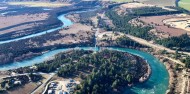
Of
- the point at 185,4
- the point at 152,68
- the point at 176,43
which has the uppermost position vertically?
the point at 185,4

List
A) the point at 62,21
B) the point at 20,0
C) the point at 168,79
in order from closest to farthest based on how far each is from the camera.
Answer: the point at 168,79
the point at 62,21
the point at 20,0

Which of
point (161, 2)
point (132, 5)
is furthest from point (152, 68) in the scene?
point (161, 2)

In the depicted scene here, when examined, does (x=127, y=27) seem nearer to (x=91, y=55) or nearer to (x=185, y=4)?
(x=91, y=55)

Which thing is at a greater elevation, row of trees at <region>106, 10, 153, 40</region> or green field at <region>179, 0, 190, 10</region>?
green field at <region>179, 0, 190, 10</region>

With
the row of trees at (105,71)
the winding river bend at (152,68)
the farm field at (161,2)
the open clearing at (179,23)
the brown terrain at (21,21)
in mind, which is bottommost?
the winding river bend at (152,68)

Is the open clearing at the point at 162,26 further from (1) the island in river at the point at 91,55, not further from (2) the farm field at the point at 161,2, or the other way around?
(2) the farm field at the point at 161,2

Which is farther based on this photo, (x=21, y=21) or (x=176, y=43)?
(x=21, y=21)

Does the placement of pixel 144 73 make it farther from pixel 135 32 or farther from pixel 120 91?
pixel 135 32

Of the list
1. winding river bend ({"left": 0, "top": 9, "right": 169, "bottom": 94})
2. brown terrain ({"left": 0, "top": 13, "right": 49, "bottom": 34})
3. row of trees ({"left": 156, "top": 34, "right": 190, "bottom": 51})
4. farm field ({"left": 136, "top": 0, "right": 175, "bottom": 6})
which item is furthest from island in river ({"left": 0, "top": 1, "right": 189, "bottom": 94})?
farm field ({"left": 136, "top": 0, "right": 175, "bottom": 6})

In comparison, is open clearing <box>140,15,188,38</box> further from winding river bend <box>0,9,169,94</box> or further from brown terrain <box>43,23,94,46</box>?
brown terrain <box>43,23,94,46</box>

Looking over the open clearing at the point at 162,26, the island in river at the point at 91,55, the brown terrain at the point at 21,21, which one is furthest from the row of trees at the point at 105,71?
the brown terrain at the point at 21,21

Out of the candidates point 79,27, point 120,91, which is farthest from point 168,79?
point 79,27
